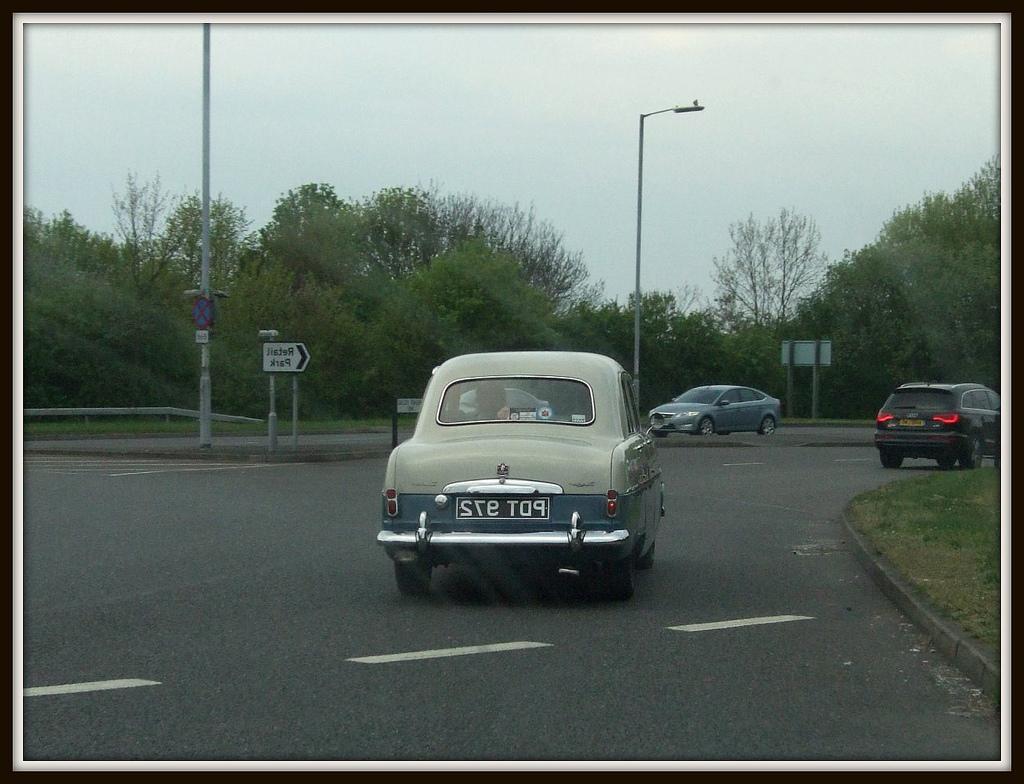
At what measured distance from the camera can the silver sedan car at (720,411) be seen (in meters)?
37.2

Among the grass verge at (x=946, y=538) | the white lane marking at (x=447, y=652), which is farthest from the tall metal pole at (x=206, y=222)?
the white lane marking at (x=447, y=652)

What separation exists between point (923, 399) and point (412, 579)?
17680 mm

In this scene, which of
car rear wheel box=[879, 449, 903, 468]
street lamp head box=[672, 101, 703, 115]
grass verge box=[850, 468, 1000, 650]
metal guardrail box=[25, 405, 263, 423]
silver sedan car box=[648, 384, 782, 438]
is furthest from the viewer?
street lamp head box=[672, 101, 703, 115]

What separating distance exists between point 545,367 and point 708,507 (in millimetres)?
7533

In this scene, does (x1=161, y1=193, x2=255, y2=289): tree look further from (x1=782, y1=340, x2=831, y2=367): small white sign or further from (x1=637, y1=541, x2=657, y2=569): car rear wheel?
(x1=637, y1=541, x2=657, y2=569): car rear wheel

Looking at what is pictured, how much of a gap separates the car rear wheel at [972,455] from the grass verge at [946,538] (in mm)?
5586

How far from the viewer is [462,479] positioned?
31.7 feet

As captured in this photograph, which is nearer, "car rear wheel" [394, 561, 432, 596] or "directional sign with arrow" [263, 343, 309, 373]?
"car rear wheel" [394, 561, 432, 596]

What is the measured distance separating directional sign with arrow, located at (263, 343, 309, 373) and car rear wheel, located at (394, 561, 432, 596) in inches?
696

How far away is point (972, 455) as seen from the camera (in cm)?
2570

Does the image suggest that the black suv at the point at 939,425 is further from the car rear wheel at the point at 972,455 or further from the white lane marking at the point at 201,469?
the white lane marking at the point at 201,469

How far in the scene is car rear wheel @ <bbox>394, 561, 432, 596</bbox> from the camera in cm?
1017

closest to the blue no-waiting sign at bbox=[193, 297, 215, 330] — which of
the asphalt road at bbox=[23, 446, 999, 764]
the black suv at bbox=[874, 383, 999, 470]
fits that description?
the black suv at bbox=[874, 383, 999, 470]

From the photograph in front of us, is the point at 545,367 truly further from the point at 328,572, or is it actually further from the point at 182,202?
the point at 182,202
